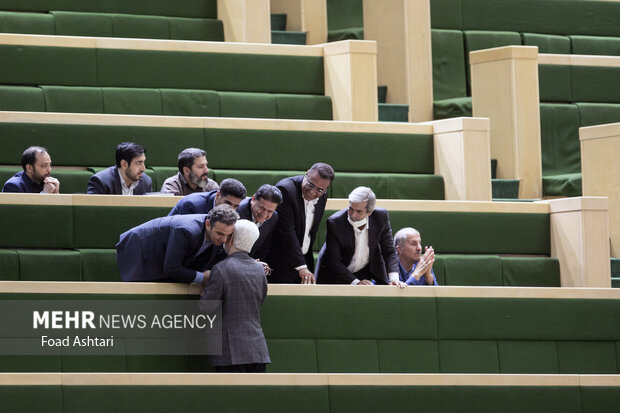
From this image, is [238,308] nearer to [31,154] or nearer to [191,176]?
[191,176]

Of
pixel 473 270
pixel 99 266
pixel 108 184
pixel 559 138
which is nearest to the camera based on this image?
pixel 99 266

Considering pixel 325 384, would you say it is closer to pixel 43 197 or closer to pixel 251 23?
pixel 43 197

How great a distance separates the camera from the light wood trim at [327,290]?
409cm

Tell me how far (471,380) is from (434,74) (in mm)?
2775

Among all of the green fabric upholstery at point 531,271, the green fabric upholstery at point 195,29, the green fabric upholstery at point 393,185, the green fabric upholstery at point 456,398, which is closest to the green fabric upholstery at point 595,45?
the green fabric upholstery at point 393,185

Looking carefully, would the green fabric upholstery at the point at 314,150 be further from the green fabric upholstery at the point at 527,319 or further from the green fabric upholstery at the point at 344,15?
the green fabric upholstery at the point at 344,15

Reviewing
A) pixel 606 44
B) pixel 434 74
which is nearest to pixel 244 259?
pixel 434 74

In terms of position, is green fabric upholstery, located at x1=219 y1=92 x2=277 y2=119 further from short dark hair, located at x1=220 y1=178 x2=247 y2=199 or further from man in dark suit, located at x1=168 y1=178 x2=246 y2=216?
short dark hair, located at x1=220 y1=178 x2=247 y2=199

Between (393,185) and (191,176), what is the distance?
1112 mm

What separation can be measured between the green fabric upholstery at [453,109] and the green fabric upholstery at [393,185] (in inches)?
32.1

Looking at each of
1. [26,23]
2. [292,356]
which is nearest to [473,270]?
[292,356]

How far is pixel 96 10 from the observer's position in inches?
242

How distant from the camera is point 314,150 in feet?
17.8

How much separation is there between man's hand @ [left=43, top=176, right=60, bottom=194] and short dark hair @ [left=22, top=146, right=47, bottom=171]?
97 millimetres
